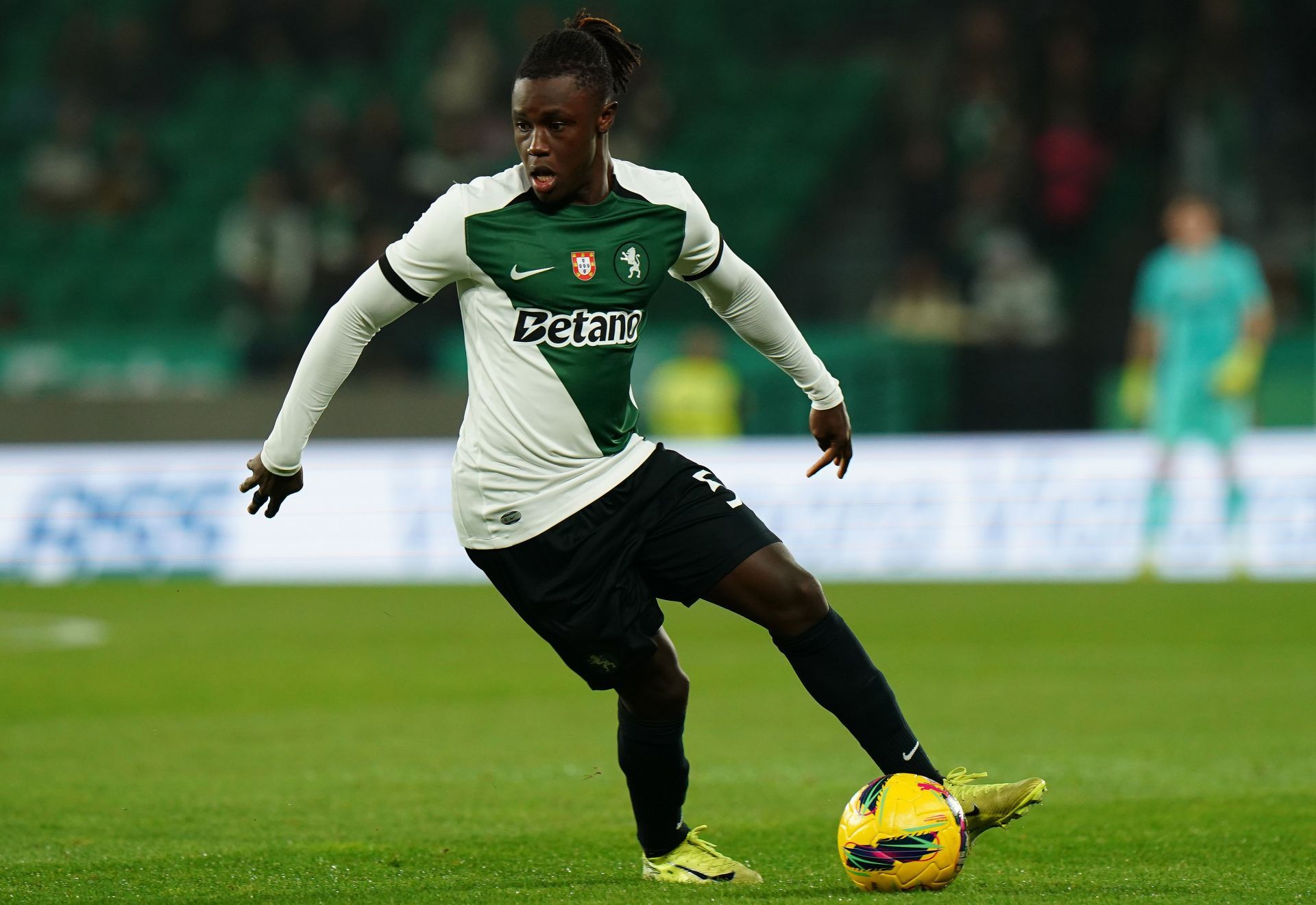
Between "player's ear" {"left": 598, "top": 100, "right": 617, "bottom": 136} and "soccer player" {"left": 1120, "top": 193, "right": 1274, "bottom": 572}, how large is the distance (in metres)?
9.70

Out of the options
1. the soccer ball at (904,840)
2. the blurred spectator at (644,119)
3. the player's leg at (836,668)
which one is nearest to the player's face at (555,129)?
the player's leg at (836,668)

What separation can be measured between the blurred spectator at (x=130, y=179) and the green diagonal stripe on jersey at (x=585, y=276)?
16317 millimetres

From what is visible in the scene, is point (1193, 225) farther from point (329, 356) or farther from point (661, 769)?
point (329, 356)

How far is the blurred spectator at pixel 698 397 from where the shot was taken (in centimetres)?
1584

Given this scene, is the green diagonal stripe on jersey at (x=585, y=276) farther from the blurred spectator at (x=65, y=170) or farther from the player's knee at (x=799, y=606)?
the blurred spectator at (x=65, y=170)

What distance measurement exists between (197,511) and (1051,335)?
7.82 meters

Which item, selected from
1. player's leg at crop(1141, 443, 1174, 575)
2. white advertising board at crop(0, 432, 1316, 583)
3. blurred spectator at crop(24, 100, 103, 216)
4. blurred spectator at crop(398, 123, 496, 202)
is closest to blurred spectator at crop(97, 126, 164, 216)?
blurred spectator at crop(24, 100, 103, 216)

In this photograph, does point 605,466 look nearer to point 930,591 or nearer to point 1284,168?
point 930,591

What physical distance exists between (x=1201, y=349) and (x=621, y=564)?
Answer: 1029 cm

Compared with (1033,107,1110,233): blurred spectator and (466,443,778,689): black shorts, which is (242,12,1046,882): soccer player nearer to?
(466,443,778,689): black shorts

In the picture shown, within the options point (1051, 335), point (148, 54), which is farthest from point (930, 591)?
point (148, 54)

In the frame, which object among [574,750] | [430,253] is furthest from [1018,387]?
[430,253]

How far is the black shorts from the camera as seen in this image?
4.30 metres

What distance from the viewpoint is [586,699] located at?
8.57 metres
